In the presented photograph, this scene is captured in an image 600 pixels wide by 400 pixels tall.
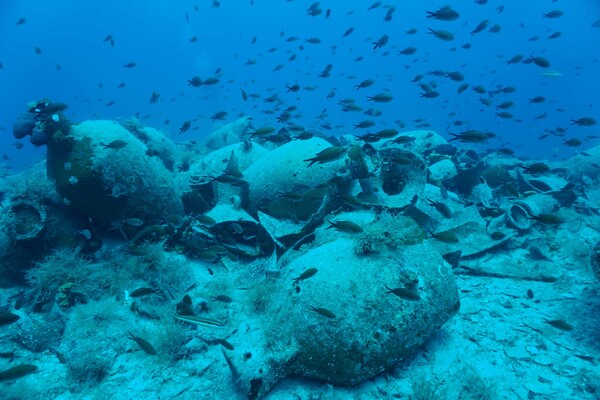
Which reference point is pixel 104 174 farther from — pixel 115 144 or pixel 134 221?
pixel 134 221

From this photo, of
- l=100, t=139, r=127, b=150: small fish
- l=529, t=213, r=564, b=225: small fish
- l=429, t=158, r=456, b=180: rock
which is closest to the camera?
l=529, t=213, r=564, b=225: small fish

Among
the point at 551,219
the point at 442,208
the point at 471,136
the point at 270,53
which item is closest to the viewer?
the point at 551,219

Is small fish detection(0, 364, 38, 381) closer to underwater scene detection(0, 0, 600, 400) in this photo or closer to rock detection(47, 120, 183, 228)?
underwater scene detection(0, 0, 600, 400)

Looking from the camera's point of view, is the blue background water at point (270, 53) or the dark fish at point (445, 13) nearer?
the dark fish at point (445, 13)

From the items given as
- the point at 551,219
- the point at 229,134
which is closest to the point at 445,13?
the point at 551,219

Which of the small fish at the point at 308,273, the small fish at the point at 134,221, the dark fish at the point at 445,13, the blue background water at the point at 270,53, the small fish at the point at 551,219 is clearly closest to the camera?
the small fish at the point at 308,273

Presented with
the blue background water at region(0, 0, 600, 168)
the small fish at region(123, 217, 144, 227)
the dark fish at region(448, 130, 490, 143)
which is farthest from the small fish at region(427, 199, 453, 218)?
the blue background water at region(0, 0, 600, 168)

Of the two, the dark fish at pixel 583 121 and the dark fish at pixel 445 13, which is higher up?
the dark fish at pixel 445 13

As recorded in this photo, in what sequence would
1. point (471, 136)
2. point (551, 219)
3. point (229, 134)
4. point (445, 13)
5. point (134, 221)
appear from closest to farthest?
point (551, 219), point (134, 221), point (471, 136), point (445, 13), point (229, 134)

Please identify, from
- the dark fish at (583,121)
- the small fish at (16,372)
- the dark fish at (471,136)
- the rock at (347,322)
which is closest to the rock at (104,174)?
the small fish at (16,372)

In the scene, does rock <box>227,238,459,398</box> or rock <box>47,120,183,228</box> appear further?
rock <box>47,120,183,228</box>

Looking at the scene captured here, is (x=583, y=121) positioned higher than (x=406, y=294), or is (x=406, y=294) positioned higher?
(x=406, y=294)

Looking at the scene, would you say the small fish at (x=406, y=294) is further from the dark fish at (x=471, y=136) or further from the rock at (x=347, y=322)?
the dark fish at (x=471, y=136)

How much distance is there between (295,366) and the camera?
13.2 feet
